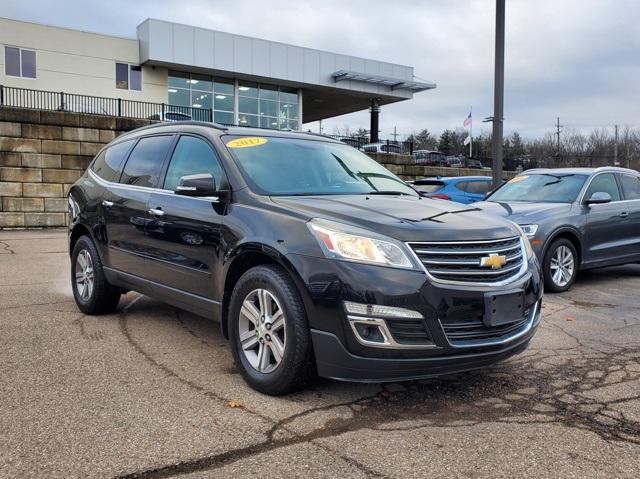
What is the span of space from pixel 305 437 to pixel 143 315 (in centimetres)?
324

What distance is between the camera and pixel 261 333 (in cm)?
365

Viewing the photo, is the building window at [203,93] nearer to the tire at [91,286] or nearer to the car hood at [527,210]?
the car hood at [527,210]

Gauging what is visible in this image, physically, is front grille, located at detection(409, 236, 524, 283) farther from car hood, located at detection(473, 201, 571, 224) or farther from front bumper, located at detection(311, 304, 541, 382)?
car hood, located at detection(473, 201, 571, 224)

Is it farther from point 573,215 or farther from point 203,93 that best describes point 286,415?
point 203,93

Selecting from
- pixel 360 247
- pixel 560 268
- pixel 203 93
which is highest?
pixel 203 93

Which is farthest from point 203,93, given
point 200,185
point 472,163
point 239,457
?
point 239,457

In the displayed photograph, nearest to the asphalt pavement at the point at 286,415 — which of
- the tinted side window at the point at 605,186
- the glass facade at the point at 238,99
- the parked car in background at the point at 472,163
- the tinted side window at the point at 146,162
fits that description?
the tinted side window at the point at 146,162

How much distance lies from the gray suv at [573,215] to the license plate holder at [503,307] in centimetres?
383

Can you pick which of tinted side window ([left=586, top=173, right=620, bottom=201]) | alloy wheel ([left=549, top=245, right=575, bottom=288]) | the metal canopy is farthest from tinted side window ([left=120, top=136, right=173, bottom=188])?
the metal canopy

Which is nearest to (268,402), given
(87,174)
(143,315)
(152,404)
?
(152,404)

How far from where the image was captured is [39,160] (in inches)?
660

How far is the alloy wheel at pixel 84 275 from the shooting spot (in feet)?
18.9

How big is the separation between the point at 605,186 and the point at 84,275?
23.3 feet

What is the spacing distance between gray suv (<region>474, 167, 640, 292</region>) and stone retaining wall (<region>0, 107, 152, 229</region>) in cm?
1310
